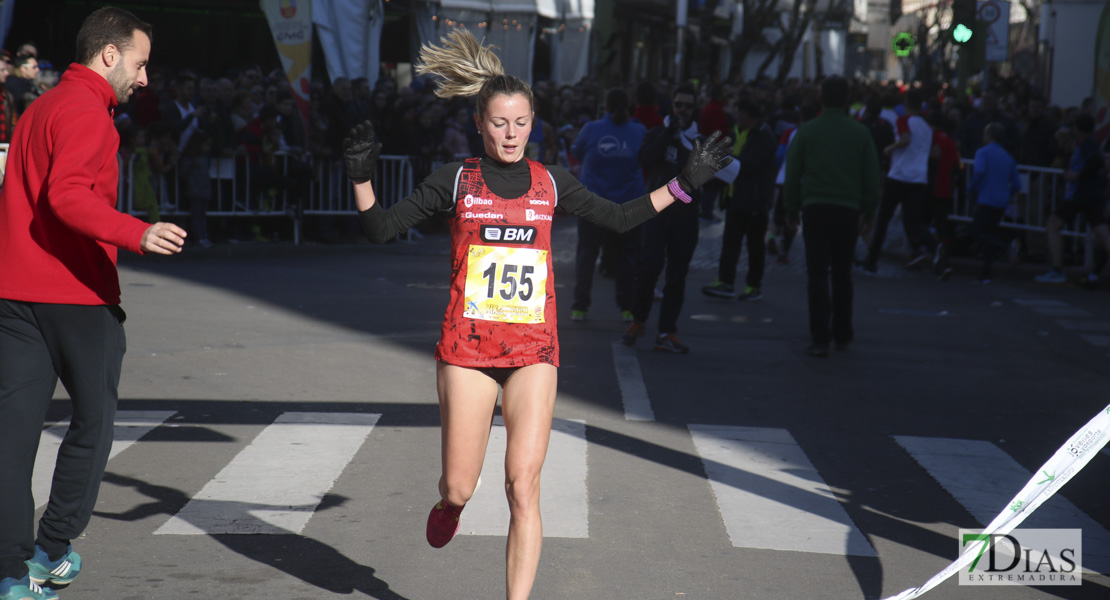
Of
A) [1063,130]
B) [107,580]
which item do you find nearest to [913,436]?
[107,580]

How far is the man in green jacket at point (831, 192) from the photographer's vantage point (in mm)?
9570

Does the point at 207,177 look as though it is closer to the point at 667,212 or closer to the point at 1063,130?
the point at 667,212

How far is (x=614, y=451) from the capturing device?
6578 millimetres

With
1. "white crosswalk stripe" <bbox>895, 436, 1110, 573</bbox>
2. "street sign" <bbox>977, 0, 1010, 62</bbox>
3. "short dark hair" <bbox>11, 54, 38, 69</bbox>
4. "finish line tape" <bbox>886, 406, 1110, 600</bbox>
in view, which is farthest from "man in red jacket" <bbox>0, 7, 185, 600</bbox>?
"street sign" <bbox>977, 0, 1010, 62</bbox>

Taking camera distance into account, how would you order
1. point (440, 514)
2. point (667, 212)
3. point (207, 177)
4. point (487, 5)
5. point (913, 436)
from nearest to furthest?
point (440, 514) → point (913, 436) → point (667, 212) → point (207, 177) → point (487, 5)

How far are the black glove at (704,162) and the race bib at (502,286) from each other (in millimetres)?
678

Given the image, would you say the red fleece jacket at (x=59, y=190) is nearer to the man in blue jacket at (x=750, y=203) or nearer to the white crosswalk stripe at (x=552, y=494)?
the white crosswalk stripe at (x=552, y=494)

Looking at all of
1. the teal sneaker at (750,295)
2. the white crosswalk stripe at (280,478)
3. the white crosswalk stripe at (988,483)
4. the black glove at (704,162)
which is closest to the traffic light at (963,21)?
the teal sneaker at (750,295)

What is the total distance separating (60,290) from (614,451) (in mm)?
3314

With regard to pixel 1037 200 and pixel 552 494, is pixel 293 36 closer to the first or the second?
pixel 1037 200

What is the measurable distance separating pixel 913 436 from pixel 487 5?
2257cm

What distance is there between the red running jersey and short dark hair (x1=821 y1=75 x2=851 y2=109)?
6069 millimetres


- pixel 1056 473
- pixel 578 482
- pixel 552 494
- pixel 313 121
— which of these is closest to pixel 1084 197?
pixel 313 121

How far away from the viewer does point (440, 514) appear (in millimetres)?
4242
